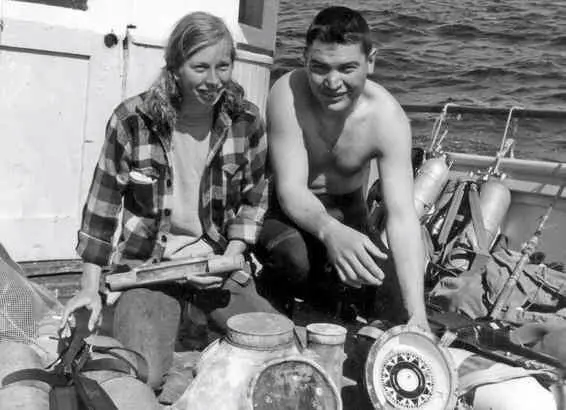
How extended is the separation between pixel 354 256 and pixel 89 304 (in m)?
1.03

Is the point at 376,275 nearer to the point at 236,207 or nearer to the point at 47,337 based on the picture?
the point at 236,207

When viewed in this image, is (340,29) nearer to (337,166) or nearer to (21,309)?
(337,166)

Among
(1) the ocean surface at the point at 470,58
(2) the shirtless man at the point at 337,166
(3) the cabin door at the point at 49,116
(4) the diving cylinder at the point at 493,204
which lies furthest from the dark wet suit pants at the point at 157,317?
(1) the ocean surface at the point at 470,58

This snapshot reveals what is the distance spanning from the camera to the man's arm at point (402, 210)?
121 inches

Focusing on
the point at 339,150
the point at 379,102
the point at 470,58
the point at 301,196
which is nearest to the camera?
the point at 301,196

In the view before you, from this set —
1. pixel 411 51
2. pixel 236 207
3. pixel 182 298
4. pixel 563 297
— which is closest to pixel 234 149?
pixel 236 207

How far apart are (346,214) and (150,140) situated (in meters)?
1.15

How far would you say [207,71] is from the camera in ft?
9.50

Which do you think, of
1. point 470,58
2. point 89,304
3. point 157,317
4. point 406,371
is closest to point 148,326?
point 157,317

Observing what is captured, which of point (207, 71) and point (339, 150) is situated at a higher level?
point (207, 71)

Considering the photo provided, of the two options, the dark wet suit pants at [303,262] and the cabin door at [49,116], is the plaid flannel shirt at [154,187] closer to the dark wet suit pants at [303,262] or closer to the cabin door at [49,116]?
the dark wet suit pants at [303,262]

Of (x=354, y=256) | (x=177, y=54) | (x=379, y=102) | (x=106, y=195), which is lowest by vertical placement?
(x=354, y=256)

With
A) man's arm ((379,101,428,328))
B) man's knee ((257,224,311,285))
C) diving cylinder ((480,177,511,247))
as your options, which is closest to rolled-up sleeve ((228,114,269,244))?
man's knee ((257,224,311,285))

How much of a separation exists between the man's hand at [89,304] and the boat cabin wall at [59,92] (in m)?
1.51
